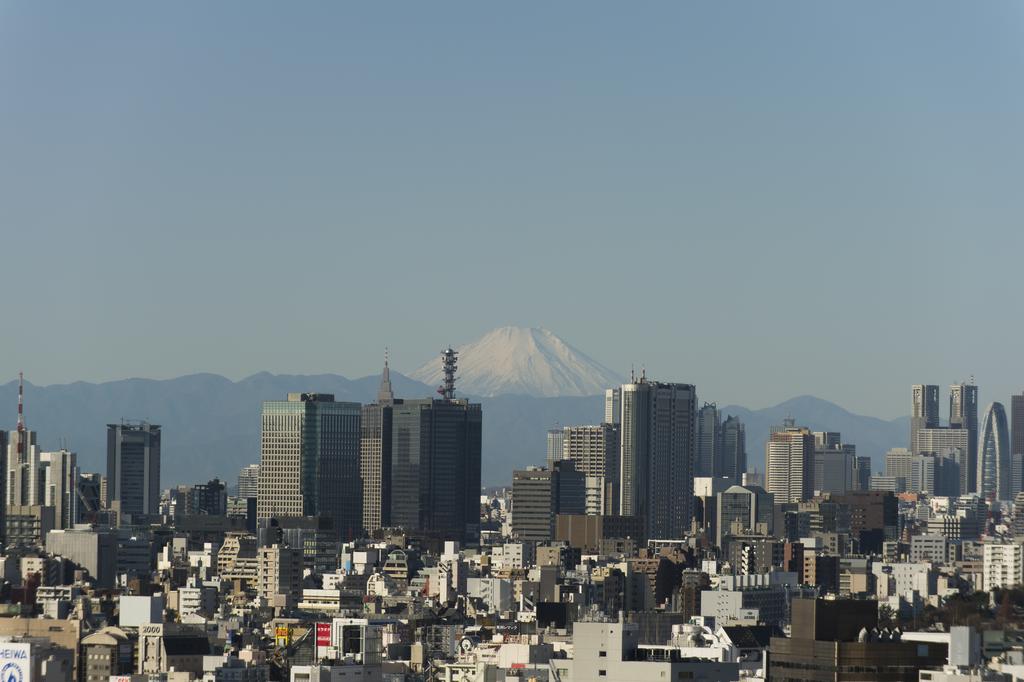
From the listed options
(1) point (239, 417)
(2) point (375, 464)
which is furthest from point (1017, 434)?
(1) point (239, 417)

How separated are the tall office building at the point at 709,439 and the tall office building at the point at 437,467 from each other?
64.4ft

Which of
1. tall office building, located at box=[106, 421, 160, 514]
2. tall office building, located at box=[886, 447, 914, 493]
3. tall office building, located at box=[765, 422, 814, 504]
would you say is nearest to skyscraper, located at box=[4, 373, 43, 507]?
tall office building, located at box=[106, 421, 160, 514]

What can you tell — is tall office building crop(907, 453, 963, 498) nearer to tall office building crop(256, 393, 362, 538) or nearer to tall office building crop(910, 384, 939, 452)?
tall office building crop(910, 384, 939, 452)

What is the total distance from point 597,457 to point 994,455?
24455mm

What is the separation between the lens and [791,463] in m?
138

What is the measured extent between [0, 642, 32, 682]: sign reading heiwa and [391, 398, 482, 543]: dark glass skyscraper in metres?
74.8

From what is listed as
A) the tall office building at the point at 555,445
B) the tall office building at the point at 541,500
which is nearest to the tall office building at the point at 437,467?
the tall office building at the point at 541,500

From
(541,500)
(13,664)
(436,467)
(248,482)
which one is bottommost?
(13,664)

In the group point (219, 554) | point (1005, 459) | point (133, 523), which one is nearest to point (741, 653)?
point (219, 554)

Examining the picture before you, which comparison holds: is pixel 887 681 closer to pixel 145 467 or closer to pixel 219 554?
pixel 219 554

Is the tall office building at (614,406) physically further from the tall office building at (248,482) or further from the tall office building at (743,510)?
the tall office building at (248,482)

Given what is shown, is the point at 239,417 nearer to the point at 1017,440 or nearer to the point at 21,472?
the point at 1017,440

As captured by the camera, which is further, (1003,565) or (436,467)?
(436,467)

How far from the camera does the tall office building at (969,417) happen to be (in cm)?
13800
